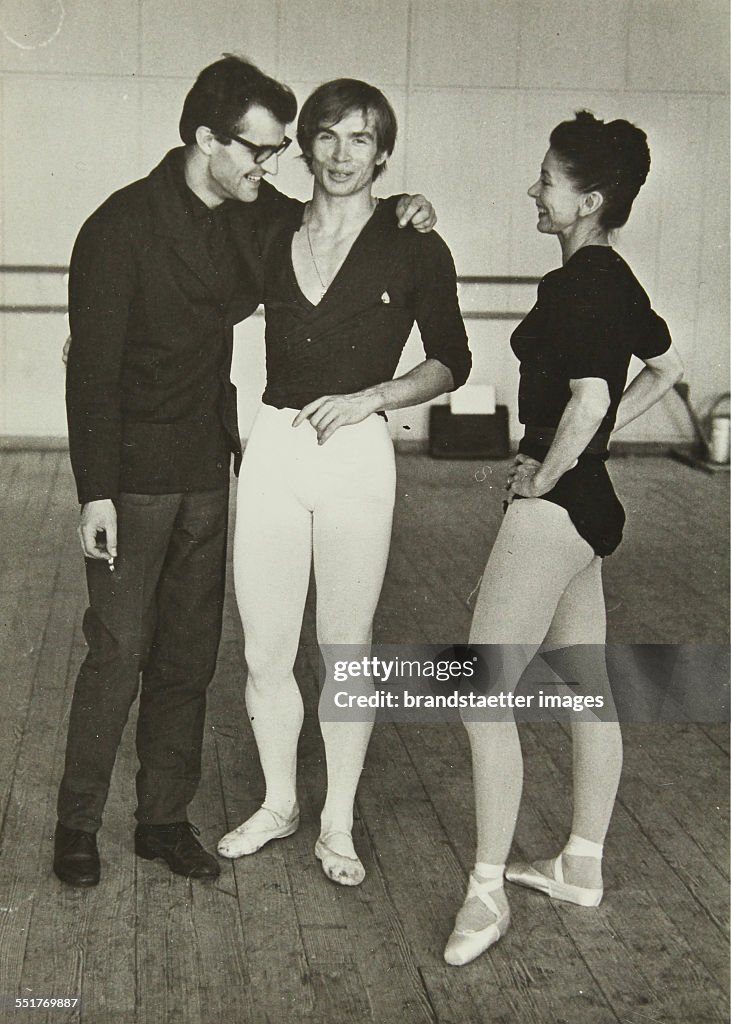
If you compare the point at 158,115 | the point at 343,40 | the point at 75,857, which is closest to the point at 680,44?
the point at 343,40

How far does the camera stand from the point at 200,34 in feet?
8.35

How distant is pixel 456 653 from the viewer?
101 inches

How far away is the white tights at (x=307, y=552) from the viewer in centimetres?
258

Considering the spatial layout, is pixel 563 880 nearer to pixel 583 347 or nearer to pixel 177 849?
pixel 177 849

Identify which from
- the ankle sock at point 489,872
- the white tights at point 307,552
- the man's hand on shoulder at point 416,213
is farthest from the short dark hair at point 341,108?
the ankle sock at point 489,872

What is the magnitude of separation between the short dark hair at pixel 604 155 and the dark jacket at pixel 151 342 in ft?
1.84

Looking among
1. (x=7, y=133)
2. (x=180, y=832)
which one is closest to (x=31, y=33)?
(x=7, y=133)

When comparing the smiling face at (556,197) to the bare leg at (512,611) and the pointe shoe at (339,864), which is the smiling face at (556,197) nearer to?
the bare leg at (512,611)

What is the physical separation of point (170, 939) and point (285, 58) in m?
1.63

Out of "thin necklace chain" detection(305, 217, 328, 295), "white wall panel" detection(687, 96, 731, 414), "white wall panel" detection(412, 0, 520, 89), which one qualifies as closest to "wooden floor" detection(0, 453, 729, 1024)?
"white wall panel" detection(687, 96, 731, 414)

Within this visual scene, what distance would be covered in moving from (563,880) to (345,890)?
429 millimetres

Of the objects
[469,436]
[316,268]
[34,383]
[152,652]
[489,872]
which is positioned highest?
[316,268]

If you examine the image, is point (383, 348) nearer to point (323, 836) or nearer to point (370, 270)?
point (370, 270)

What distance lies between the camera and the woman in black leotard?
7.73ft
